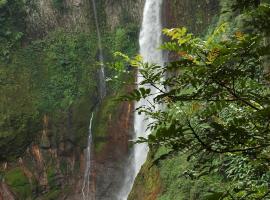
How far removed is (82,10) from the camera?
22547 millimetres

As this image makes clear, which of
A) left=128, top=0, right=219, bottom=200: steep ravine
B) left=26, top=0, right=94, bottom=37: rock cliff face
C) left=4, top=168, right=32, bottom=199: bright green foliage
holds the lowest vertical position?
left=4, top=168, right=32, bottom=199: bright green foliage

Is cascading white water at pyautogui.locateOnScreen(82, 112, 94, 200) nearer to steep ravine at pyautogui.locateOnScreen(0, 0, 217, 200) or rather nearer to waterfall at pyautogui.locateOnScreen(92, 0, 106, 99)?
steep ravine at pyautogui.locateOnScreen(0, 0, 217, 200)

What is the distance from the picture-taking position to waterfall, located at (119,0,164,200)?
18.0m

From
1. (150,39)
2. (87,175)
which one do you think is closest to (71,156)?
(87,175)

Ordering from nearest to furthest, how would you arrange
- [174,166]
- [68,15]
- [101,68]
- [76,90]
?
[174,166]
[76,90]
[101,68]
[68,15]

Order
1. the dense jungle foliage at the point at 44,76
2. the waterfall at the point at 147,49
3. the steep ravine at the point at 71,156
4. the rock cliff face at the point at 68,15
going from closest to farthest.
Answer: the waterfall at the point at 147,49 < the steep ravine at the point at 71,156 < the dense jungle foliage at the point at 44,76 < the rock cliff face at the point at 68,15

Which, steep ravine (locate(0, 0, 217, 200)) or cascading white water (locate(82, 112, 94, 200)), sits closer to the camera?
steep ravine (locate(0, 0, 217, 200))

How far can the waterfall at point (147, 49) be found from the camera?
711 inches

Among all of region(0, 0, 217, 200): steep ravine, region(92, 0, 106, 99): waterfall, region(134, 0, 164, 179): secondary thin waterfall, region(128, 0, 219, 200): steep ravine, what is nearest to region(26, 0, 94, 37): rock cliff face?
region(92, 0, 106, 99): waterfall

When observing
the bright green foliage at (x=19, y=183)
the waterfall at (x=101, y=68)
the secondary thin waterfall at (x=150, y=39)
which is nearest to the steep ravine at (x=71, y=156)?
the bright green foliage at (x=19, y=183)

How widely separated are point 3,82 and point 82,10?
18.9 feet

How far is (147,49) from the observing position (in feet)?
65.0

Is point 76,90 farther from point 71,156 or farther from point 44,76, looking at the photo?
point 71,156

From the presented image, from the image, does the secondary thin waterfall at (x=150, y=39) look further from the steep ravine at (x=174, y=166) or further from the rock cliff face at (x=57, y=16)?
the rock cliff face at (x=57, y=16)
